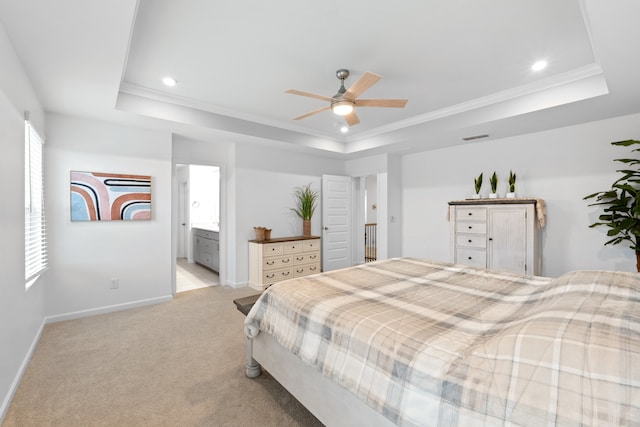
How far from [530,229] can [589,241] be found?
29.7 inches

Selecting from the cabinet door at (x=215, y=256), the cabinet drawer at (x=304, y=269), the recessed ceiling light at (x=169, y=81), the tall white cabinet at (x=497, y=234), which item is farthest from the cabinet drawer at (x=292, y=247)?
the recessed ceiling light at (x=169, y=81)

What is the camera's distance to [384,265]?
2.66 metres

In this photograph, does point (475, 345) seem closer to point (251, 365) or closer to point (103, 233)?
point (251, 365)

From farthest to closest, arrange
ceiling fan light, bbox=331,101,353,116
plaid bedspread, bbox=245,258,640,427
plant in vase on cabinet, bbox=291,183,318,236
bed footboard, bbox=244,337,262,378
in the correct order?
1. plant in vase on cabinet, bbox=291,183,318,236
2. ceiling fan light, bbox=331,101,353,116
3. bed footboard, bbox=244,337,262,378
4. plaid bedspread, bbox=245,258,640,427

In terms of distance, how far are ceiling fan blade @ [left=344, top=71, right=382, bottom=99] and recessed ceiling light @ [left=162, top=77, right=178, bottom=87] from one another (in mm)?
1833

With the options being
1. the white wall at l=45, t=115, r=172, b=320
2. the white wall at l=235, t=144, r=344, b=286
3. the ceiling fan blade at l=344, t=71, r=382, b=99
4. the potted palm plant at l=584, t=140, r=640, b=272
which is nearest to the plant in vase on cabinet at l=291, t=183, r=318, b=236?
the white wall at l=235, t=144, r=344, b=286

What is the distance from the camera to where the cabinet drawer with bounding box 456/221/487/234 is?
3.93 metres

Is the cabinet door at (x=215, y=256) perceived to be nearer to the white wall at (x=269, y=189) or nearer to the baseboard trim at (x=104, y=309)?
the white wall at (x=269, y=189)

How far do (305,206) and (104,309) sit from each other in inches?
126

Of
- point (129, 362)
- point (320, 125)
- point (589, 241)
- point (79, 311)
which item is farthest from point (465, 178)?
point (79, 311)

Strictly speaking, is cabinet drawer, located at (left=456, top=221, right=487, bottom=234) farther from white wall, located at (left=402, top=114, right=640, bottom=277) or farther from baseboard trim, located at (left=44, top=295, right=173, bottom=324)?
baseboard trim, located at (left=44, top=295, right=173, bottom=324)

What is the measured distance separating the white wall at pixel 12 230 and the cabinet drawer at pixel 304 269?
10.5 ft

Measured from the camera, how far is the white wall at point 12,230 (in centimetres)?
183

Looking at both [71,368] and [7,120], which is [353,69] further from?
[71,368]
